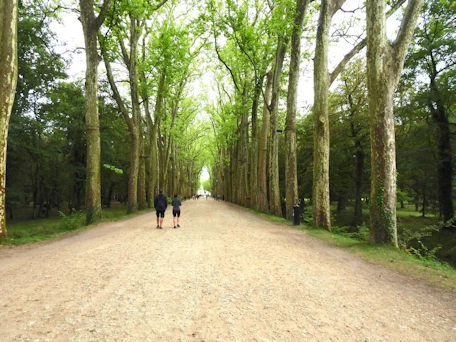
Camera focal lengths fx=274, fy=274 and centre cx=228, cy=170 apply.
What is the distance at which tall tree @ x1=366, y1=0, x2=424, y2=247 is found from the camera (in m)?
7.59

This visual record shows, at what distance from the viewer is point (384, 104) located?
25.2 ft

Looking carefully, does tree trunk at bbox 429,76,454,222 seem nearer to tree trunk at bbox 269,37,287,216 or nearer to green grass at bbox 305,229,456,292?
tree trunk at bbox 269,37,287,216

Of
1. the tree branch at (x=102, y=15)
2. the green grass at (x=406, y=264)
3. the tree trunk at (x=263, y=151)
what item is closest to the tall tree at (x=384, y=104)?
the green grass at (x=406, y=264)

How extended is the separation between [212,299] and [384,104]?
7008 mm

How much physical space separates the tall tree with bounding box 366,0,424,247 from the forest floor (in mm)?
1816

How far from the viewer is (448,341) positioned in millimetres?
3098

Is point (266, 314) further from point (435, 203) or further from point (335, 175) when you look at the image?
point (435, 203)

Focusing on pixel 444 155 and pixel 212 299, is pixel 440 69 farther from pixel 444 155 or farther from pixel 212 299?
pixel 212 299

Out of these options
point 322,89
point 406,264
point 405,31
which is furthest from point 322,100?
point 406,264

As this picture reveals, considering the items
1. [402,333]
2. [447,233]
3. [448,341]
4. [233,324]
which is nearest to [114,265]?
[233,324]

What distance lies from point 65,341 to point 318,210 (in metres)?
10.3

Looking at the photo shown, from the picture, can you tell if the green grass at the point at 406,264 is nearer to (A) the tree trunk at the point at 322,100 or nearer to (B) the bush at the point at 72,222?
(A) the tree trunk at the point at 322,100

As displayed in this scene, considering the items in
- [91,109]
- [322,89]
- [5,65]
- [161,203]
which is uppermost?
[322,89]

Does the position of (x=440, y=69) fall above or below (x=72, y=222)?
above
